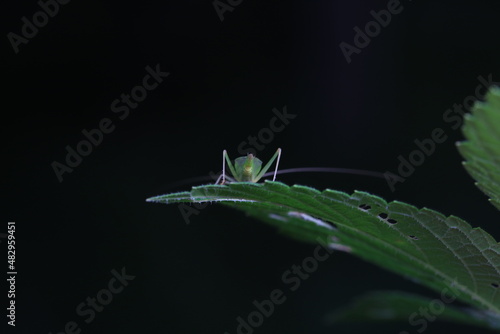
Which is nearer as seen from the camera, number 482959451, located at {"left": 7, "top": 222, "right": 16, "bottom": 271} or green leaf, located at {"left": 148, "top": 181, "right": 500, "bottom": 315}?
green leaf, located at {"left": 148, "top": 181, "right": 500, "bottom": 315}

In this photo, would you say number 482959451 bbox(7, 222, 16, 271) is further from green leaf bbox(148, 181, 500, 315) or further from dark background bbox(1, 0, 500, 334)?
green leaf bbox(148, 181, 500, 315)

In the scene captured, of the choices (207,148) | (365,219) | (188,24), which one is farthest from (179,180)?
(365,219)

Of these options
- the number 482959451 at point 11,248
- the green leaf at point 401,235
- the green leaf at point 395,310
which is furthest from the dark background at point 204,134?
the green leaf at point 395,310

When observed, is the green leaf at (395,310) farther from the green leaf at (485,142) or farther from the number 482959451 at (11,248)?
the number 482959451 at (11,248)

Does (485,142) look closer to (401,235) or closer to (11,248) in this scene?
(401,235)

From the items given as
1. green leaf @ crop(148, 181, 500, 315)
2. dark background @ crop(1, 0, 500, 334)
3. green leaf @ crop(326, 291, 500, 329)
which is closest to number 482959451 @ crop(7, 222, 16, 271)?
dark background @ crop(1, 0, 500, 334)

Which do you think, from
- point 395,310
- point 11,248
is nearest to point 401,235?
point 395,310
